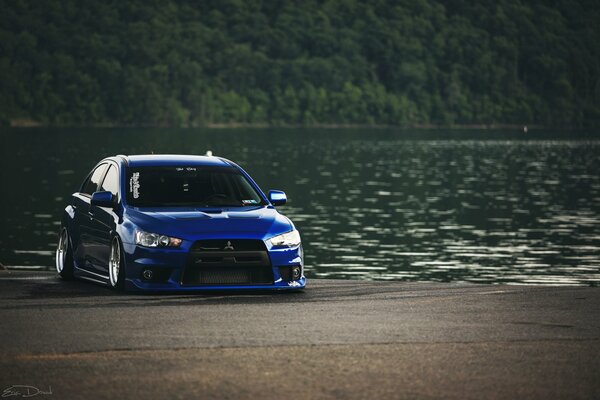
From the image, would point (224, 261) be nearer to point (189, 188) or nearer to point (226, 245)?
point (226, 245)

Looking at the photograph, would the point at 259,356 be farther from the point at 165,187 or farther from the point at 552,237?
the point at 552,237

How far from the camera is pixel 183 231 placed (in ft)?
50.3

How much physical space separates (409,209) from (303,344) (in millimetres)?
62920

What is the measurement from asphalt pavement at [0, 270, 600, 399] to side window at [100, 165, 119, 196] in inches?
45.0

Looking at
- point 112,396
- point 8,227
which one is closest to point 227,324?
point 112,396

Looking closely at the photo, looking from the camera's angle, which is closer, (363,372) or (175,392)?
(175,392)

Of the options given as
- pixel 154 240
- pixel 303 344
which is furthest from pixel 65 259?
pixel 303 344

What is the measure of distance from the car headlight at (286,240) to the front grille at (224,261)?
15 cm

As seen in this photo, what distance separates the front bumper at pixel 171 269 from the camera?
50.1 ft

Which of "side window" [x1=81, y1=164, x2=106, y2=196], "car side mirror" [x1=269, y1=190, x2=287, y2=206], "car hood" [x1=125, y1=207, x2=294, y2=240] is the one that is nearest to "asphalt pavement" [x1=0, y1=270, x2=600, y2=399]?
"car hood" [x1=125, y1=207, x2=294, y2=240]

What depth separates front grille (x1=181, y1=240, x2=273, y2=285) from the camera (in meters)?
15.3

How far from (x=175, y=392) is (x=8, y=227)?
171 feet

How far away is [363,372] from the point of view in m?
10.2

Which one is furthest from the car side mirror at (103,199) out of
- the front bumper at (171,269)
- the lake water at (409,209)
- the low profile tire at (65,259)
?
the lake water at (409,209)
